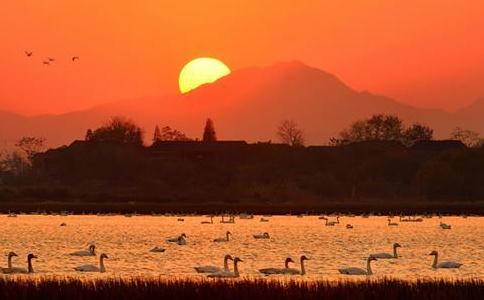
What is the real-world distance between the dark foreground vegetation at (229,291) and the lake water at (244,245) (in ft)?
49.8

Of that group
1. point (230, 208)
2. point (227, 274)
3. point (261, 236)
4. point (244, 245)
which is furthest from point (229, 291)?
point (230, 208)

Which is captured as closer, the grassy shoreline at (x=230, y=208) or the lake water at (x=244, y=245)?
the lake water at (x=244, y=245)

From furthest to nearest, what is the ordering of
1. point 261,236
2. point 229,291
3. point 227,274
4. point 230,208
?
point 230,208 → point 261,236 → point 227,274 → point 229,291

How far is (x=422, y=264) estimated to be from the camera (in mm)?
57469

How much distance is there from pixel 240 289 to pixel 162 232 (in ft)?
221

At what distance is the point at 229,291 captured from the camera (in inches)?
1179

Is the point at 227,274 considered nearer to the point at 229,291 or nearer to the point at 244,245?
the point at 229,291

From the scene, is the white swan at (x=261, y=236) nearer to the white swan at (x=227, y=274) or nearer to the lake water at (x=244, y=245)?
the lake water at (x=244, y=245)

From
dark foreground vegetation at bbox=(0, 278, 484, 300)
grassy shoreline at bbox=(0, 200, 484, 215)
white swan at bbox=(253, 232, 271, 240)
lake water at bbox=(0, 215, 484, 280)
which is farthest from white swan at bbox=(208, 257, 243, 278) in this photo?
grassy shoreline at bbox=(0, 200, 484, 215)

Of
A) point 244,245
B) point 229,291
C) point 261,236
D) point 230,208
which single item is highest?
point 230,208

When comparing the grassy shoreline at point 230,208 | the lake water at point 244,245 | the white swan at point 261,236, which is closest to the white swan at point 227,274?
Answer: the lake water at point 244,245

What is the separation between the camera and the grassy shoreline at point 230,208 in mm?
148750

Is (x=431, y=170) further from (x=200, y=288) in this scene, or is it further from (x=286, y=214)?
(x=200, y=288)

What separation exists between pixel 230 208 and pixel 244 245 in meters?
81.2
